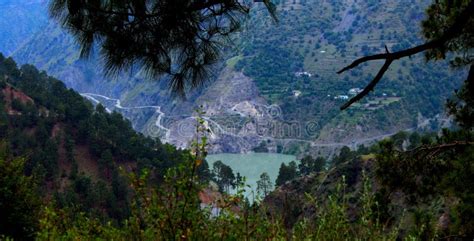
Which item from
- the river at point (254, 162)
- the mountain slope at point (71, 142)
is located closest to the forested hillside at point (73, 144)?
the mountain slope at point (71, 142)

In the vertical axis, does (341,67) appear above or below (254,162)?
above

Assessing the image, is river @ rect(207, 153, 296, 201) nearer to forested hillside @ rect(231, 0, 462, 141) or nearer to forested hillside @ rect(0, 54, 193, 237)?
forested hillside @ rect(231, 0, 462, 141)

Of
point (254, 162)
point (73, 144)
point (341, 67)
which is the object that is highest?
point (341, 67)

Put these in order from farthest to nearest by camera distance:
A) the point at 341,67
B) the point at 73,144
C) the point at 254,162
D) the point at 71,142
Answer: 1. the point at 341,67
2. the point at 254,162
3. the point at 73,144
4. the point at 71,142

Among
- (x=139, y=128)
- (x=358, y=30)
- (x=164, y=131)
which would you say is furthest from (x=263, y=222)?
(x=358, y=30)

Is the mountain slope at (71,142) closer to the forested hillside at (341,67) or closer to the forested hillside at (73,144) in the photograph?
the forested hillside at (73,144)

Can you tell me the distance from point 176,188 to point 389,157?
3.25 m

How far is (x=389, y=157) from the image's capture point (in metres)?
5.39

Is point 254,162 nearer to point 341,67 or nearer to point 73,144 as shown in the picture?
point 341,67

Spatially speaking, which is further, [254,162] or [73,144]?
[254,162]

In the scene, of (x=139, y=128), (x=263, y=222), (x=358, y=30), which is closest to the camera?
(x=263, y=222)

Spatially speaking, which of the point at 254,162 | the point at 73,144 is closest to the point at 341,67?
the point at 254,162

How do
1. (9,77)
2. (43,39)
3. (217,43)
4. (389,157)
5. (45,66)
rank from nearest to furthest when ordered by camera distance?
(217,43)
(389,157)
(9,77)
(45,66)
(43,39)

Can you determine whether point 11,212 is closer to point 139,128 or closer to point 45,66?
point 139,128
